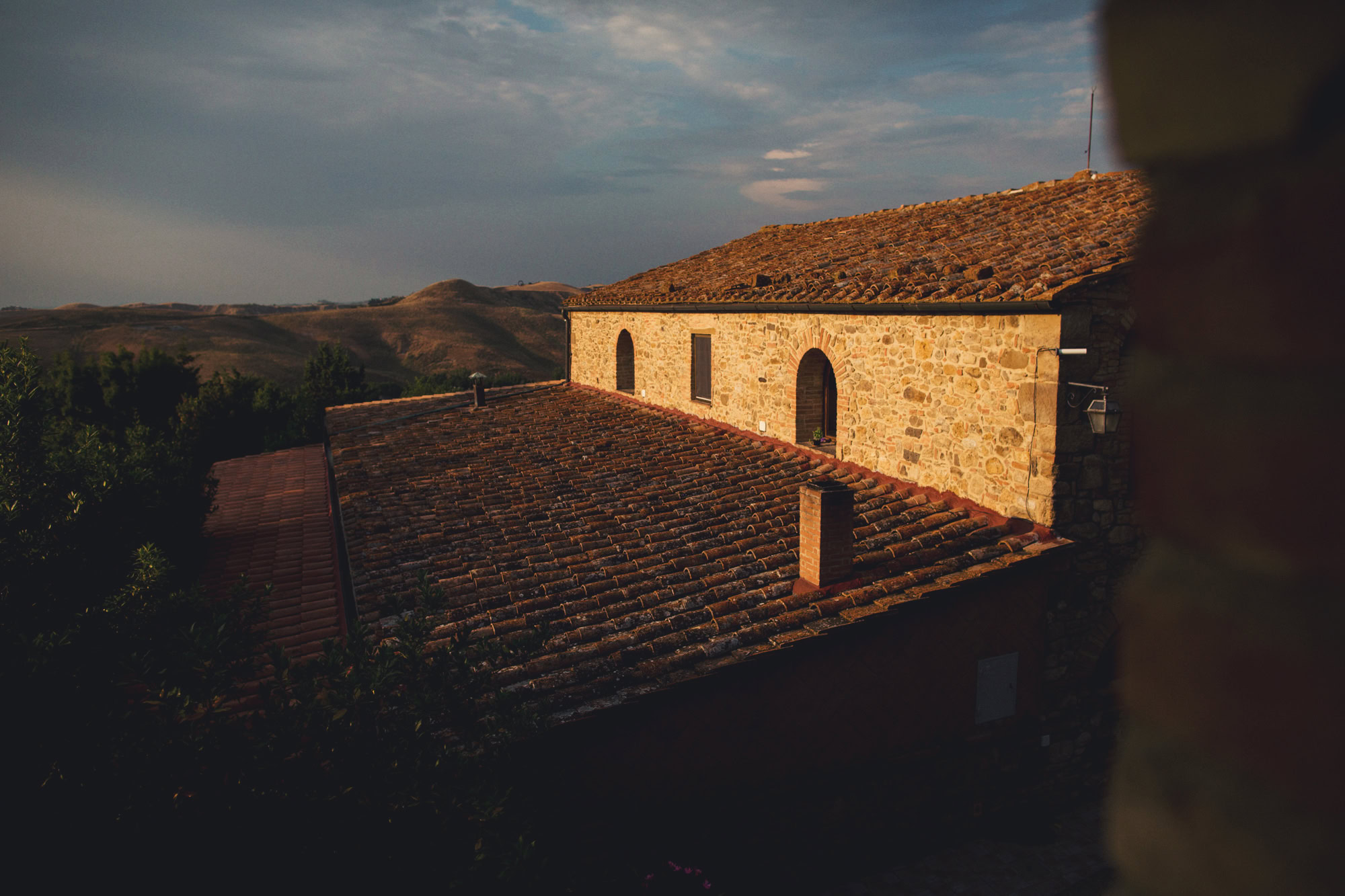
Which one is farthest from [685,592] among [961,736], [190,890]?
[190,890]

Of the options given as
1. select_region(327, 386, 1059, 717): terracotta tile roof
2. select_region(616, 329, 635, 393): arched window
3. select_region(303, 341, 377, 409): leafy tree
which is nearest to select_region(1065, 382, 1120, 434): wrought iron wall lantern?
select_region(327, 386, 1059, 717): terracotta tile roof

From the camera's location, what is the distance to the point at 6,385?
6645 mm

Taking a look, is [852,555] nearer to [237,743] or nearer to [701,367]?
[237,743]

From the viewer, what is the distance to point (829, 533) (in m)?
7.25

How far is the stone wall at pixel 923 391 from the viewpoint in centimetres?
784

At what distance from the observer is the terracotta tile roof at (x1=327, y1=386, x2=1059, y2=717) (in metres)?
6.68

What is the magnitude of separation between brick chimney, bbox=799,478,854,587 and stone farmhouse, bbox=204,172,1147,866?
0.08 feet

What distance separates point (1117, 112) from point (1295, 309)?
29cm

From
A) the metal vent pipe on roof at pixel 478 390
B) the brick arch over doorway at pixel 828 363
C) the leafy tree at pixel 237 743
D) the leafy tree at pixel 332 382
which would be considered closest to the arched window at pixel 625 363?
the metal vent pipe on roof at pixel 478 390

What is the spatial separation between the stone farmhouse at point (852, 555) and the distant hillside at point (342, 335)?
35.6m

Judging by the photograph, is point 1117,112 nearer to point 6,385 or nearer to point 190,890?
point 190,890

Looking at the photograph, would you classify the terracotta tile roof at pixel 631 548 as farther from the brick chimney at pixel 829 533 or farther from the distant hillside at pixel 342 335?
the distant hillside at pixel 342 335

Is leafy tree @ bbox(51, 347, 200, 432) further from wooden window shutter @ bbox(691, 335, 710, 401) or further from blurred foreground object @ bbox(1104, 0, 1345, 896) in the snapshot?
blurred foreground object @ bbox(1104, 0, 1345, 896)

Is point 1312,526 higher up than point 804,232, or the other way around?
point 804,232
